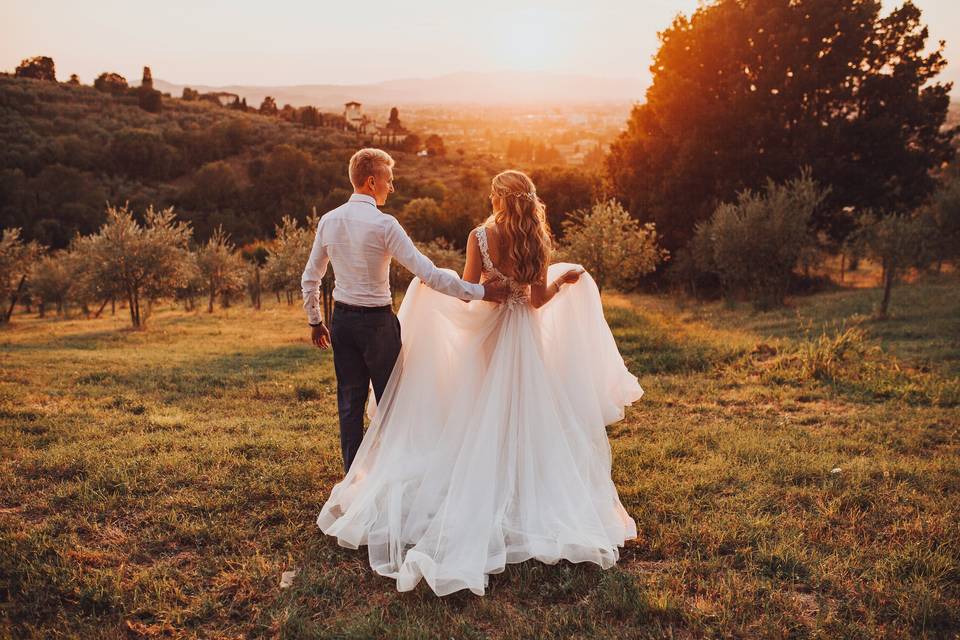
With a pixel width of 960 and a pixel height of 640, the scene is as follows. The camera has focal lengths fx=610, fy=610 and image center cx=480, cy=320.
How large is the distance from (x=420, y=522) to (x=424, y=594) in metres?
0.60

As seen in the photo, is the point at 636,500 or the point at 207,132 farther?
the point at 207,132

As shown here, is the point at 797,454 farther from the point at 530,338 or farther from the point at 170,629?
the point at 170,629

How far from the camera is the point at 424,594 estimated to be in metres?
4.12

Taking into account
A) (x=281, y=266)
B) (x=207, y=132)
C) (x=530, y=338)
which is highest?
(x=207, y=132)

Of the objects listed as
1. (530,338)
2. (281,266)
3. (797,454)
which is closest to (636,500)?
(530,338)

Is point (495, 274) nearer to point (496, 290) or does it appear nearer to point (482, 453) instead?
point (496, 290)

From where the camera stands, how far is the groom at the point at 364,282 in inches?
192

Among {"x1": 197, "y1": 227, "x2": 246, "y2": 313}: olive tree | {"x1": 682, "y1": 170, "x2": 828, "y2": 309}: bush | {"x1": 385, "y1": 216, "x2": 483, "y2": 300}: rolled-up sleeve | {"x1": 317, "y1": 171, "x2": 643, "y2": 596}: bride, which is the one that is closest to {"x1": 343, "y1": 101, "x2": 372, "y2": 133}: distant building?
{"x1": 197, "y1": 227, "x2": 246, "y2": 313}: olive tree

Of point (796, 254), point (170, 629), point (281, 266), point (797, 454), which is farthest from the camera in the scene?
point (281, 266)

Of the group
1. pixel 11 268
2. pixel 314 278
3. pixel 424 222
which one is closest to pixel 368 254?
pixel 314 278

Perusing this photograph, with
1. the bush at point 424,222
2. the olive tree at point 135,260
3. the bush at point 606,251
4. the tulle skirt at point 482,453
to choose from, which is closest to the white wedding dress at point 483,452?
the tulle skirt at point 482,453

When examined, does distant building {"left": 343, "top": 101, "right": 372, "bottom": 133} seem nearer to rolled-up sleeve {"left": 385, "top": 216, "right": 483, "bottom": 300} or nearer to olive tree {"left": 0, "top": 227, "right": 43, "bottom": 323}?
olive tree {"left": 0, "top": 227, "right": 43, "bottom": 323}

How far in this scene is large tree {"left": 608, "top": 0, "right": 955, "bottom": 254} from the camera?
26984 mm

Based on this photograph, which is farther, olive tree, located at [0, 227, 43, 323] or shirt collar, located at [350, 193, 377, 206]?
olive tree, located at [0, 227, 43, 323]
